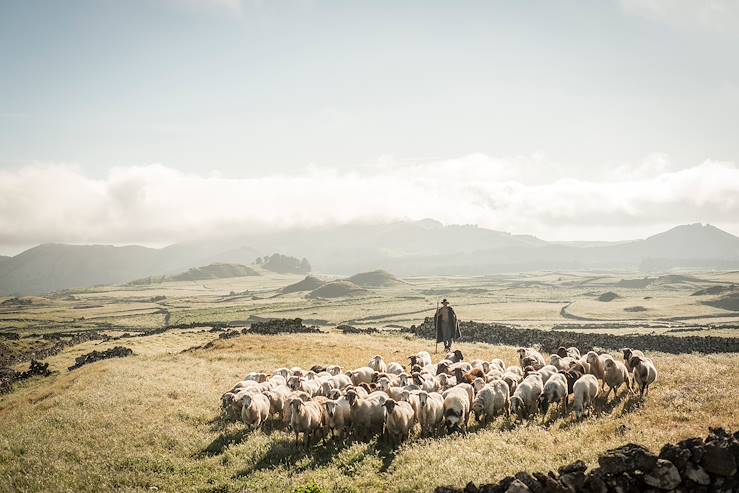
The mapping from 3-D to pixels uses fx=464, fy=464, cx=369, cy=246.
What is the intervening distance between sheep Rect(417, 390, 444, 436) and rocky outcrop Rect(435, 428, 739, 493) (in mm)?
5334

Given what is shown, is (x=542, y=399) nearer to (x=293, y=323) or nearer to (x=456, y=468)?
(x=456, y=468)

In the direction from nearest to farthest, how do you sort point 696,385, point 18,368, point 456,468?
point 456,468
point 696,385
point 18,368

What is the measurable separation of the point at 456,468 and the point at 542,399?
18.3ft

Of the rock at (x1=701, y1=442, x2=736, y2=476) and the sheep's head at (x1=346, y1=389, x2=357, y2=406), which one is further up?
the rock at (x1=701, y1=442, x2=736, y2=476)

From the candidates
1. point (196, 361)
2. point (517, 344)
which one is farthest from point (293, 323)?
point (517, 344)

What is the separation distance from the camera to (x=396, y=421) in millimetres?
13945

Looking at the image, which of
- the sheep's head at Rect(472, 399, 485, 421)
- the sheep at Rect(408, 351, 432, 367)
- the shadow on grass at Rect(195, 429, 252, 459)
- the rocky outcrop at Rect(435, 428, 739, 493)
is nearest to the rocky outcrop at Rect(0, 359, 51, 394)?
the shadow on grass at Rect(195, 429, 252, 459)

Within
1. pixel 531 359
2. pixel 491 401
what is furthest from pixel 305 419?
pixel 531 359

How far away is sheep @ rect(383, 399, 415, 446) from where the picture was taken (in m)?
13.9

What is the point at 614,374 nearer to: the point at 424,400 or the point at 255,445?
the point at 424,400

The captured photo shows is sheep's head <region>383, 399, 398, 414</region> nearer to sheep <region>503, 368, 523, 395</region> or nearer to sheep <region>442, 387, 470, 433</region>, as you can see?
sheep <region>442, 387, 470, 433</region>

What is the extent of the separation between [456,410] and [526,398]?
8.73 ft

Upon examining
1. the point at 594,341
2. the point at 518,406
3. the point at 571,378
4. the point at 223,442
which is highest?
the point at 571,378

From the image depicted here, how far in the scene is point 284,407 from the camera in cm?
1694
